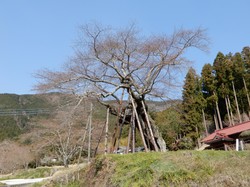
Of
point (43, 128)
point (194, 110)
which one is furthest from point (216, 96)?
point (43, 128)

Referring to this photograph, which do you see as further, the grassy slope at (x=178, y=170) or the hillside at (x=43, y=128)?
the hillside at (x=43, y=128)

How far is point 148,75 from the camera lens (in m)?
9.25

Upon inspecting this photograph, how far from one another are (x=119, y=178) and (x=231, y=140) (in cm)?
1277

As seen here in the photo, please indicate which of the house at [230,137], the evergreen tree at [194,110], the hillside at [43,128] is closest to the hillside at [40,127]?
the hillside at [43,128]

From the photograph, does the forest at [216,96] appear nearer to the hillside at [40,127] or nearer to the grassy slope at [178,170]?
the hillside at [40,127]

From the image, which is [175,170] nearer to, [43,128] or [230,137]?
[230,137]

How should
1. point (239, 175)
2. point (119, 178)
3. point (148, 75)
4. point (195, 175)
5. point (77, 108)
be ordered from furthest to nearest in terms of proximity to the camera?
point (148, 75) < point (77, 108) < point (119, 178) < point (195, 175) < point (239, 175)

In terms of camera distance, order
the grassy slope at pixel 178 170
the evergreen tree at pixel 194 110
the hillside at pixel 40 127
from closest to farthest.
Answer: the grassy slope at pixel 178 170
the hillside at pixel 40 127
the evergreen tree at pixel 194 110

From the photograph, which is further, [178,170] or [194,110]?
[194,110]

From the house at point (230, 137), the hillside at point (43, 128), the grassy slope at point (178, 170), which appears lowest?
the grassy slope at point (178, 170)

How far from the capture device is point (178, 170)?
186 inches

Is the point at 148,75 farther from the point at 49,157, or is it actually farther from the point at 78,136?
the point at 49,157

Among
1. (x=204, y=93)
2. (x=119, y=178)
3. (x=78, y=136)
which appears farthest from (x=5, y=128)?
(x=119, y=178)

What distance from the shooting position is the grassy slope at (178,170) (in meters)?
4.25
